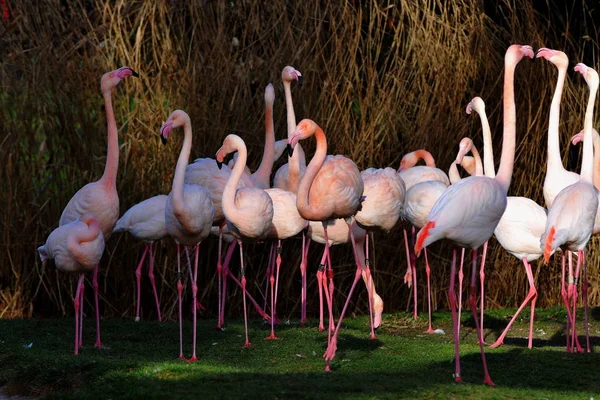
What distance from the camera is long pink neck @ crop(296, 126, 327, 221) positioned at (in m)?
7.47

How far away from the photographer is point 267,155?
937cm

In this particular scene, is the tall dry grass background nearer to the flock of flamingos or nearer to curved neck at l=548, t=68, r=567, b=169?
the flock of flamingos

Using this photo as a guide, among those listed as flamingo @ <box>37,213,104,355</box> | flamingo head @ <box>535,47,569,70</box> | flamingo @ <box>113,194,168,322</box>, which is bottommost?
flamingo @ <box>37,213,104,355</box>

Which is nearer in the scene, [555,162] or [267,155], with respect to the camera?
[555,162]

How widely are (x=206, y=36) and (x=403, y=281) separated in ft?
10.4

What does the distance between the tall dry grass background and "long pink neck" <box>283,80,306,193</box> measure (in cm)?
65

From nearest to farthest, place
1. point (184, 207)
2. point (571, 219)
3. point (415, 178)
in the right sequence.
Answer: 1. point (571, 219)
2. point (184, 207)
3. point (415, 178)

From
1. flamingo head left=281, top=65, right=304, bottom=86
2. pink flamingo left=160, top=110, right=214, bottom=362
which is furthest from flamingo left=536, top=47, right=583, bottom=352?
pink flamingo left=160, top=110, right=214, bottom=362

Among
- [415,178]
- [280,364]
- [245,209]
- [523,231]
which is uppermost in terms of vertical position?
[415,178]

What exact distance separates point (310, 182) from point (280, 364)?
4.47 ft

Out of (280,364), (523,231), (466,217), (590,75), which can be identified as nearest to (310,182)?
(280,364)

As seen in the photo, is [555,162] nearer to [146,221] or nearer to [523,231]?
[523,231]

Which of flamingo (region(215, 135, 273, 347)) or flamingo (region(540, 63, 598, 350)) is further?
flamingo (region(215, 135, 273, 347))

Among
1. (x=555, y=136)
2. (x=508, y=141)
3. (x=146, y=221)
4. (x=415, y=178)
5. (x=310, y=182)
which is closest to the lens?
(x=508, y=141)
